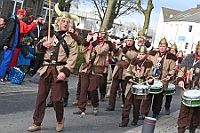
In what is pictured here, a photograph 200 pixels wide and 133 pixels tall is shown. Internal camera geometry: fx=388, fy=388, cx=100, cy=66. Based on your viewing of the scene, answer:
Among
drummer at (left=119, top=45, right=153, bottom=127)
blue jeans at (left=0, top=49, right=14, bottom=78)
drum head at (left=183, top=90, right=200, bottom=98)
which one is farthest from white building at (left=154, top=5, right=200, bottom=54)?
drum head at (left=183, top=90, right=200, bottom=98)

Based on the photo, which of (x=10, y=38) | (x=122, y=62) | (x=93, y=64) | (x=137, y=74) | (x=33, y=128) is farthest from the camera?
(x=10, y=38)

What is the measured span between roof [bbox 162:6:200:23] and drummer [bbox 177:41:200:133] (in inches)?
2775

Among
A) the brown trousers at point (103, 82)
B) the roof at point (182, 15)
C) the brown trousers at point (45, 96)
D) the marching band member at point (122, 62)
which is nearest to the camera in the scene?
the brown trousers at point (45, 96)

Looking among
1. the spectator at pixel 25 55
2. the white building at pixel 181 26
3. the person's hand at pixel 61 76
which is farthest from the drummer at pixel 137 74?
the white building at pixel 181 26

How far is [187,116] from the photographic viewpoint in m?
7.71

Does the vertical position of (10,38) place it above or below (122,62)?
above

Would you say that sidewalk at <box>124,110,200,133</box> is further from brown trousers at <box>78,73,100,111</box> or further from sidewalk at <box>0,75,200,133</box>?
brown trousers at <box>78,73,100,111</box>

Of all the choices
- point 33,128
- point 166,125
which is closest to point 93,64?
point 166,125

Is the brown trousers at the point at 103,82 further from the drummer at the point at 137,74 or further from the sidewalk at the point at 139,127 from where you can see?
the drummer at the point at 137,74

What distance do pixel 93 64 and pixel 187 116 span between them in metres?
2.50

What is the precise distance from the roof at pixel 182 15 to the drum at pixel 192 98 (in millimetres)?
71027

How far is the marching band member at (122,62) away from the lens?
926cm

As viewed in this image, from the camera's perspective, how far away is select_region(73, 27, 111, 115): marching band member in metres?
8.84

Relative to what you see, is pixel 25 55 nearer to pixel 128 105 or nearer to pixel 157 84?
pixel 157 84
